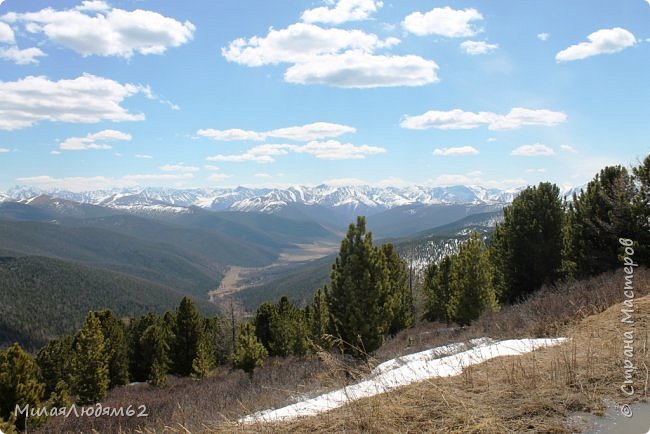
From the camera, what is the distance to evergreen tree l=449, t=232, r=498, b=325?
2153cm

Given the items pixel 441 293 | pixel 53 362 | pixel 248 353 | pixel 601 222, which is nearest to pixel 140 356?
pixel 53 362

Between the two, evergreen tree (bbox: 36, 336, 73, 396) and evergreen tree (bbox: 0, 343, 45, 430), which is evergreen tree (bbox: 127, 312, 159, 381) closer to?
evergreen tree (bbox: 36, 336, 73, 396)

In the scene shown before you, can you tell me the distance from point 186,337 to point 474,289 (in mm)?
26994

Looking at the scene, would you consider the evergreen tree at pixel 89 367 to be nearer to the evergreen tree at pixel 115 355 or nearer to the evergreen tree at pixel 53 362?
the evergreen tree at pixel 115 355

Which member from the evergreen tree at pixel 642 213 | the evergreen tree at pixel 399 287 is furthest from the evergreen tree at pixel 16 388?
the evergreen tree at pixel 642 213

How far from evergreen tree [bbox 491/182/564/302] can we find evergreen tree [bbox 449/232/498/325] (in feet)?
8.40

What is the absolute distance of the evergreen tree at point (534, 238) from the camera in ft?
74.3

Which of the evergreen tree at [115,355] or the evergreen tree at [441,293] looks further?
the evergreen tree at [115,355]

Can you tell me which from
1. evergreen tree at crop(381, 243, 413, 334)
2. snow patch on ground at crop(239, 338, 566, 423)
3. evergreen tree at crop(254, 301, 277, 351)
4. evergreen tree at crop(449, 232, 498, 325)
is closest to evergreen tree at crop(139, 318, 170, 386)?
evergreen tree at crop(254, 301, 277, 351)

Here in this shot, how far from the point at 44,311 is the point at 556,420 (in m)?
204

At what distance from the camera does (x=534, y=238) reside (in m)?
22.9

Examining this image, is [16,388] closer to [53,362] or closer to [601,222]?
[601,222]

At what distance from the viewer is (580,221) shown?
64.4 ft

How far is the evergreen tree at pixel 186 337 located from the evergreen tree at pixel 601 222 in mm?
30161
